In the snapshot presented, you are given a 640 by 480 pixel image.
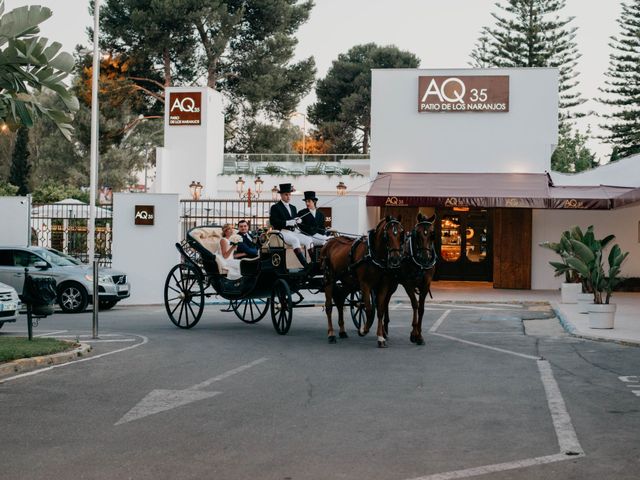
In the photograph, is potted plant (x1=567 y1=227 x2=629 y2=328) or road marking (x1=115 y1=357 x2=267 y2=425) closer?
road marking (x1=115 y1=357 x2=267 y2=425)

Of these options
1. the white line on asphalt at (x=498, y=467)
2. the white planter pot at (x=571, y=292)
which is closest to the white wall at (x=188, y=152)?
the white planter pot at (x=571, y=292)

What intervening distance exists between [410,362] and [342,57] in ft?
206

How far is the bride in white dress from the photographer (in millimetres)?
16672

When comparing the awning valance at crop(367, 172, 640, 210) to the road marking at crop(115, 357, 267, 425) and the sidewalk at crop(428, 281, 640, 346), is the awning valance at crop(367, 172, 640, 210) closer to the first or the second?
the sidewalk at crop(428, 281, 640, 346)

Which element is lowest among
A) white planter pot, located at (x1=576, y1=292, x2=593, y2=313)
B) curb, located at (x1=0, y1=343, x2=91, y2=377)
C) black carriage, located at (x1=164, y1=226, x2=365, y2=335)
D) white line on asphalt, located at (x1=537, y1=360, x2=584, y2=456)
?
curb, located at (x1=0, y1=343, x2=91, y2=377)

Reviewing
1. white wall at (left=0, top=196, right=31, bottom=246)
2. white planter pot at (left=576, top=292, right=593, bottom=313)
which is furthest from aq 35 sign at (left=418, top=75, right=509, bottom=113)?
white wall at (left=0, top=196, right=31, bottom=246)

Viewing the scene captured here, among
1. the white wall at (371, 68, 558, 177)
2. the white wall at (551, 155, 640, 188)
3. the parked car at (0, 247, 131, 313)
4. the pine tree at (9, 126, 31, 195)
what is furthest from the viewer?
the pine tree at (9, 126, 31, 195)

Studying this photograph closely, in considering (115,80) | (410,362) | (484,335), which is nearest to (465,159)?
(484,335)

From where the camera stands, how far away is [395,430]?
7945 mm

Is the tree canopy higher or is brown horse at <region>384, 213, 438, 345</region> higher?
the tree canopy

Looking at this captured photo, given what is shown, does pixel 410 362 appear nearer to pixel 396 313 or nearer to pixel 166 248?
pixel 396 313

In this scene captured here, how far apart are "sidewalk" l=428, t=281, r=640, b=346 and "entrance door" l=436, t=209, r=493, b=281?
0.74 meters

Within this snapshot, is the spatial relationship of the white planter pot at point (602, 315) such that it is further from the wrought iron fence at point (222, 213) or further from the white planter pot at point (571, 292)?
the wrought iron fence at point (222, 213)

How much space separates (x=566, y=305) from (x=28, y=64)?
15424 mm
